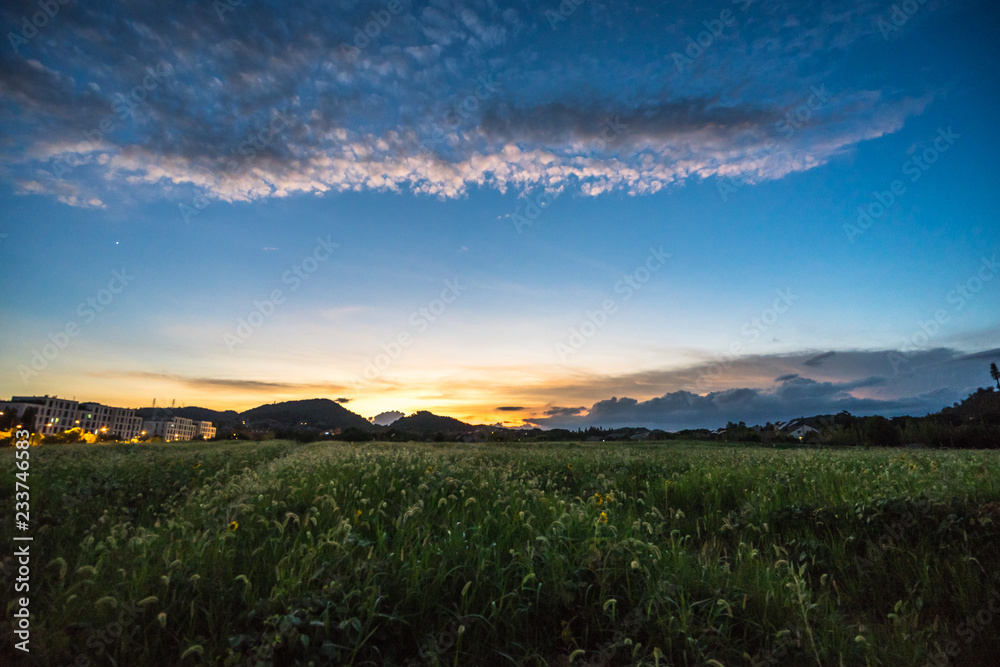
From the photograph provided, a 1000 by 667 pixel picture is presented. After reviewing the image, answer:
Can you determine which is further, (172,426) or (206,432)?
(172,426)

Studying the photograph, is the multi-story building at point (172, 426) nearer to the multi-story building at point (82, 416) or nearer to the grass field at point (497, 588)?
the multi-story building at point (82, 416)

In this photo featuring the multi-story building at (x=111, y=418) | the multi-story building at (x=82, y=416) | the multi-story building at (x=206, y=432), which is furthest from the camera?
the multi-story building at (x=111, y=418)

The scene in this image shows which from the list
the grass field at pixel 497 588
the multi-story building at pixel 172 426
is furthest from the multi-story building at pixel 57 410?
the grass field at pixel 497 588

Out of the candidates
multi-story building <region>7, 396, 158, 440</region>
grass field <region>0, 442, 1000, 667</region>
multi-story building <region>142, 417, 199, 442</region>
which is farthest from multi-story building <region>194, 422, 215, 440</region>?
grass field <region>0, 442, 1000, 667</region>

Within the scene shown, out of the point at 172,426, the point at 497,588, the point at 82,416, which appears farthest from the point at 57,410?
the point at 497,588

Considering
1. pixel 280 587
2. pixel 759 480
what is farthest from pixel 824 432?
pixel 280 587

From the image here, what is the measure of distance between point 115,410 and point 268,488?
158428 millimetres

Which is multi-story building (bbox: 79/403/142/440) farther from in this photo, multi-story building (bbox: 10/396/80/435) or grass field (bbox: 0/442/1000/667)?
grass field (bbox: 0/442/1000/667)

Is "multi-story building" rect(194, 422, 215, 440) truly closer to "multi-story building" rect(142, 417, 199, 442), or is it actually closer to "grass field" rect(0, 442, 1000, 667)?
"multi-story building" rect(142, 417, 199, 442)

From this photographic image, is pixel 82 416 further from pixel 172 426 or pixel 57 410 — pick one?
pixel 172 426

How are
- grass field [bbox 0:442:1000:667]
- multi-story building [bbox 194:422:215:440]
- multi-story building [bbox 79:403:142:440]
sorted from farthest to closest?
multi-story building [bbox 79:403:142:440] → multi-story building [bbox 194:422:215:440] → grass field [bbox 0:442:1000:667]

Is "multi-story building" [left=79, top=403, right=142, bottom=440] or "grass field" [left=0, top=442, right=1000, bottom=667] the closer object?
"grass field" [left=0, top=442, right=1000, bottom=667]

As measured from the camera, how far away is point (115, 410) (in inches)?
5017

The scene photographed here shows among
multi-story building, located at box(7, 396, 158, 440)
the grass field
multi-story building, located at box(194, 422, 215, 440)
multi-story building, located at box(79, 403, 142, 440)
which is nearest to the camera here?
the grass field
